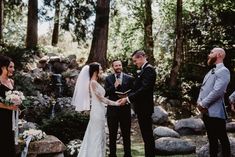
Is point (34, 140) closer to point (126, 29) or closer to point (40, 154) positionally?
point (40, 154)

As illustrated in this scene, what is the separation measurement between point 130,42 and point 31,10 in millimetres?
5736

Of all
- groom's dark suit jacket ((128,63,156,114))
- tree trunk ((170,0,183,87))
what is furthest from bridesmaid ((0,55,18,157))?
tree trunk ((170,0,183,87))

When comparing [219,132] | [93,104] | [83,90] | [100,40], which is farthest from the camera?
[100,40]

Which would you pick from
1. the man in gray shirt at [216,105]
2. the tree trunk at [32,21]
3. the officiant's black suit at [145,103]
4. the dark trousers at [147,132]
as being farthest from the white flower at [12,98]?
→ the tree trunk at [32,21]

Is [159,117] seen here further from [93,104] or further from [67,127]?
[93,104]

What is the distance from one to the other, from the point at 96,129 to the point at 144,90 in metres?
1.20

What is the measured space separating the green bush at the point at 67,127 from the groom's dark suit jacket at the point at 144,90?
6.97ft

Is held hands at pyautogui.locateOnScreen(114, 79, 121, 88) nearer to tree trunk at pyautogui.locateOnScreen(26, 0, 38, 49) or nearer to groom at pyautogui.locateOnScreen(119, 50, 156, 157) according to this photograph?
groom at pyautogui.locateOnScreen(119, 50, 156, 157)

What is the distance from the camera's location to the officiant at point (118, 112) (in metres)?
8.23

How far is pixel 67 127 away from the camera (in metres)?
9.09

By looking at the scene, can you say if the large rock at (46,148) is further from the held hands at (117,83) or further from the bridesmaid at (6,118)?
the held hands at (117,83)

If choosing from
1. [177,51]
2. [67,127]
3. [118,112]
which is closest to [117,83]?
[118,112]

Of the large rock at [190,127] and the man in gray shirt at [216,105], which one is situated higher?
the man in gray shirt at [216,105]

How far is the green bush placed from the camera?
9.05 meters
